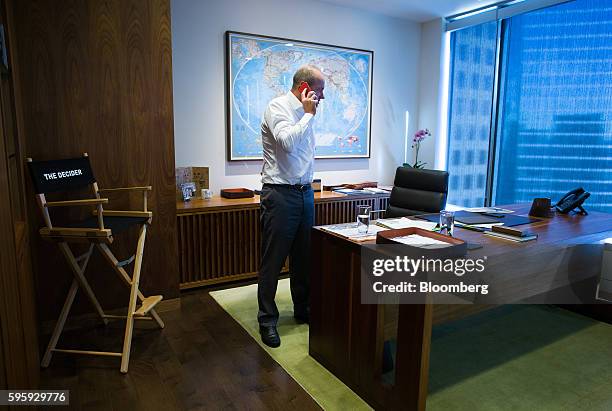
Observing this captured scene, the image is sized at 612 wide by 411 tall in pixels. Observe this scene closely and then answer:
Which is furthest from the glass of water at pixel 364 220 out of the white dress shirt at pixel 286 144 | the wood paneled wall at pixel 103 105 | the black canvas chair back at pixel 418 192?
the wood paneled wall at pixel 103 105

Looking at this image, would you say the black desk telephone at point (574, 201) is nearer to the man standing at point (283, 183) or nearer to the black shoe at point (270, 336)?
the man standing at point (283, 183)

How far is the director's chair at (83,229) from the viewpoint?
2.22 m

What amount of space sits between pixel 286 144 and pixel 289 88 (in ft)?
6.06

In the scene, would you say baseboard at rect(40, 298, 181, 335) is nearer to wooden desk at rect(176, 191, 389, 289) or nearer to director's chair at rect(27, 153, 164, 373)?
director's chair at rect(27, 153, 164, 373)

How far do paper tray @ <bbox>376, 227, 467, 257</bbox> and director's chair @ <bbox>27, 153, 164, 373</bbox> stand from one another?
138 cm

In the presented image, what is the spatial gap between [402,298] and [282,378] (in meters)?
0.83

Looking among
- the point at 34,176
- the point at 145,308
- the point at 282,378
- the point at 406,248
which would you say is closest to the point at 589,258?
the point at 406,248

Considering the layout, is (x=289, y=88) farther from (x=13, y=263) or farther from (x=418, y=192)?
(x=13, y=263)

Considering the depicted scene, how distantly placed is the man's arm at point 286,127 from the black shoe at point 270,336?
105 centimetres

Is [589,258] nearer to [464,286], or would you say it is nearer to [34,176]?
[464,286]

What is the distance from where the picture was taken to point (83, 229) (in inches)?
87.6

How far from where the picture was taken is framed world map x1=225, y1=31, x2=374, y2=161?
379cm

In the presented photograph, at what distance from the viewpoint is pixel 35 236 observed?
2.53m

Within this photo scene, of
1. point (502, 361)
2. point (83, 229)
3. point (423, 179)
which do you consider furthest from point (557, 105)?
point (83, 229)
